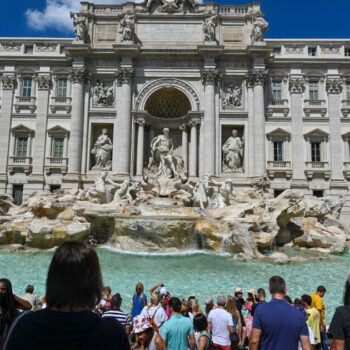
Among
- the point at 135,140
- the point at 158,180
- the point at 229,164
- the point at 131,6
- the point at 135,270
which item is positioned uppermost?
the point at 131,6

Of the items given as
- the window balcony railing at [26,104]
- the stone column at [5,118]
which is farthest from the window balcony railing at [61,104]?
the stone column at [5,118]

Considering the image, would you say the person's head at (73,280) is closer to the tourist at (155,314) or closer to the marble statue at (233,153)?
the tourist at (155,314)

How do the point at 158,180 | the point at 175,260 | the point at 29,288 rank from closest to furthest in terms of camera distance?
the point at 29,288
the point at 175,260
the point at 158,180

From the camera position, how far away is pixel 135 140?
24.7 m

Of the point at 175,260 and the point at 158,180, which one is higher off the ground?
the point at 158,180

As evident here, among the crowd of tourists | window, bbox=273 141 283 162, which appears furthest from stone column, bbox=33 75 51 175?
the crowd of tourists

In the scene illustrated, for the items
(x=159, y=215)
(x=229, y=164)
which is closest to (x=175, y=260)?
(x=159, y=215)

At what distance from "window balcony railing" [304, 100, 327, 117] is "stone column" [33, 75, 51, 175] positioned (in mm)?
19682

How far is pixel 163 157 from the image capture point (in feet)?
73.5

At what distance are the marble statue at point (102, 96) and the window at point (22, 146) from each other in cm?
600

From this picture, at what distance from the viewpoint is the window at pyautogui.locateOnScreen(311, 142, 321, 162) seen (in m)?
24.5

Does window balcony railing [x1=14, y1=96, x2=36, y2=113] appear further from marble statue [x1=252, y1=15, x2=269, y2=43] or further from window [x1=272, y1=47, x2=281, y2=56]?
window [x1=272, y1=47, x2=281, y2=56]

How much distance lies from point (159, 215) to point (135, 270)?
4.97m

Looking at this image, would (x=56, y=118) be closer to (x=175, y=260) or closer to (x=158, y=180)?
(x=158, y=180)
